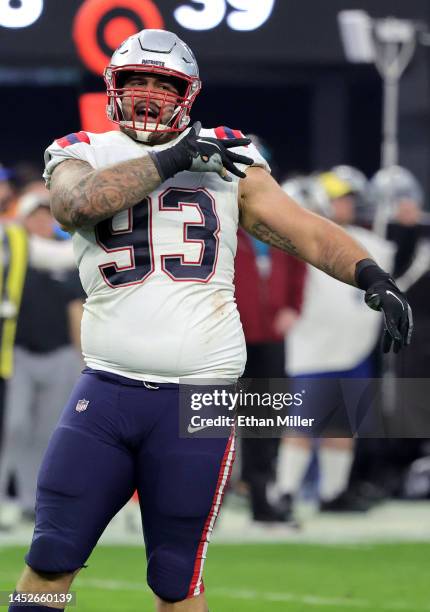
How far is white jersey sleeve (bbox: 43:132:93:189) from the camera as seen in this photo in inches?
177

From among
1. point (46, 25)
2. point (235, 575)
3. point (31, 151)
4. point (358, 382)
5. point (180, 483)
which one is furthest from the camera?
point (31, 151)

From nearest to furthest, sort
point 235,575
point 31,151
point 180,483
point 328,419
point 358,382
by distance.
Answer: point 180,483
point 328,419
point 358,382
point 235,575
point 31,151

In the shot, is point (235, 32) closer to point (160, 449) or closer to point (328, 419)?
point (328, 419)

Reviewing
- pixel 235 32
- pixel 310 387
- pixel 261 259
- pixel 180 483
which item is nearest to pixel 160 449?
pixel 180 483

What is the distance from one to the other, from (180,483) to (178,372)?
0.32 metres

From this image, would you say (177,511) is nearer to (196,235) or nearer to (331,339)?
(196,235)

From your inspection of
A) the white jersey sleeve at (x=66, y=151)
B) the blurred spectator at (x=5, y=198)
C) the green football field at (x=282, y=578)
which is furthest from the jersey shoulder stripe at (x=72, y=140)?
the blurred spectator at (x=5, y=198)

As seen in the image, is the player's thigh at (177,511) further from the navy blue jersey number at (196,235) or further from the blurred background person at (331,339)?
the blurred background person at (331,339)

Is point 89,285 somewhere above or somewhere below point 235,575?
above

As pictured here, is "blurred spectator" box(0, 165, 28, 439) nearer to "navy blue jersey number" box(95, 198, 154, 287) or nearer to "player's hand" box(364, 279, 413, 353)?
"navy blue jersey number" box(95, 198, 154, 287)

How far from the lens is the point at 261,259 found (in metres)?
9.66

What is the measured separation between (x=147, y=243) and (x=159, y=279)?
0.11 metres

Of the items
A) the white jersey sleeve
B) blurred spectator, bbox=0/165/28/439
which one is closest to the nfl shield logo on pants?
the white jersey sleeve

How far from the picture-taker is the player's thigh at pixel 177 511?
4.37 meters
